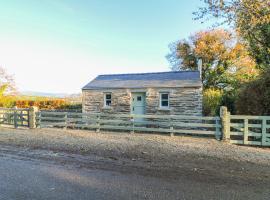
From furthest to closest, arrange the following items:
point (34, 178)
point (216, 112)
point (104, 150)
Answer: point (216, 112)
point (104, 150)
point (34, 178)

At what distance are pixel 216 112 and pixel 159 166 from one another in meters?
12.1

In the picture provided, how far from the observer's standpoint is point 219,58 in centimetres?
2566

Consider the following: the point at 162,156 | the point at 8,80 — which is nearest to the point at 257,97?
the point at 162,156

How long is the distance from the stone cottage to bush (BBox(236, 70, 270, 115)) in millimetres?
4369

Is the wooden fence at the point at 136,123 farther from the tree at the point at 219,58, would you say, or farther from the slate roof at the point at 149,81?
the tree at the point at 219,58

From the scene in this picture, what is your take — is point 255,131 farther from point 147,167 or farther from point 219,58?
point 219,58

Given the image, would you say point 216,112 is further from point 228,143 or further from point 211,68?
point 211,68

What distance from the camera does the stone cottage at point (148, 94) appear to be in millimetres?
14219

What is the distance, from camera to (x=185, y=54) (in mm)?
28422

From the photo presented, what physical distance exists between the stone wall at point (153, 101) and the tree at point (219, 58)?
1131cm

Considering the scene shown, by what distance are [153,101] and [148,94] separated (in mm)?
612

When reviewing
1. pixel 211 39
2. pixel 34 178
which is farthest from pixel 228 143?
pixel 211 39

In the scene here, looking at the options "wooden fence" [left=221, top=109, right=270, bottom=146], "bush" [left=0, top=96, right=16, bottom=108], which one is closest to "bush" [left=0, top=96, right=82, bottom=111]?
"bush" [left=0, top=96, right=16, bottom=108]

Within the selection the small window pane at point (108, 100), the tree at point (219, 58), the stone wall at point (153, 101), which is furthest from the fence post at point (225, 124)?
the tree at point (219, 58)
